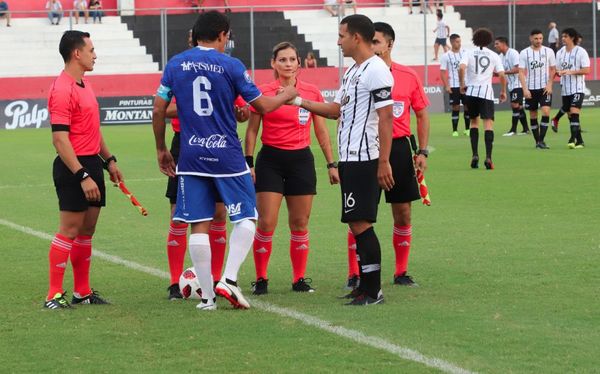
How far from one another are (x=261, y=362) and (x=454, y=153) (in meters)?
16.4

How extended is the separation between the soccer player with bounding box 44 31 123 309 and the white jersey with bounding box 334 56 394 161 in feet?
5.86

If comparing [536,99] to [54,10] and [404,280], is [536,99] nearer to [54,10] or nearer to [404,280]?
[404,280]

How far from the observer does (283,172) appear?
374 inches

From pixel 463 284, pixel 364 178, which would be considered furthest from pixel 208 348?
pixel 463 284

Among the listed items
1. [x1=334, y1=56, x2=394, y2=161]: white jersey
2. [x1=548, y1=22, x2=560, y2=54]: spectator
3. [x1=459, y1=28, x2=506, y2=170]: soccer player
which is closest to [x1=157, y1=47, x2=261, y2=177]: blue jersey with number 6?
[x1=334, y1=56, x2=394, y2=161]: white jersey

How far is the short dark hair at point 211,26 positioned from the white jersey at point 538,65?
17.5 m

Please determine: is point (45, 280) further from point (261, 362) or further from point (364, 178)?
point (261, 362)

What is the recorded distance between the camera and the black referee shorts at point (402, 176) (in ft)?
31.1

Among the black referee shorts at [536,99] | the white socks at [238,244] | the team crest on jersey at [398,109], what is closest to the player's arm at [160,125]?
the white socks at [238,244]

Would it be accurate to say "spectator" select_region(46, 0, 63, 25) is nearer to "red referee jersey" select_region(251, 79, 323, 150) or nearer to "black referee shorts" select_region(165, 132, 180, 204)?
"black referee shorts" select_region(165, 132, 180, 204)

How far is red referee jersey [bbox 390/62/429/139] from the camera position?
973 centimetres

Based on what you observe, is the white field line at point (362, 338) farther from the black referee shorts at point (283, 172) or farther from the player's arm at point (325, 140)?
the player's arm at point (325, 140)

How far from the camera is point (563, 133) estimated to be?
27.7 meters

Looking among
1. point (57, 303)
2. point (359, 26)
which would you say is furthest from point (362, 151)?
point (57, 303)
